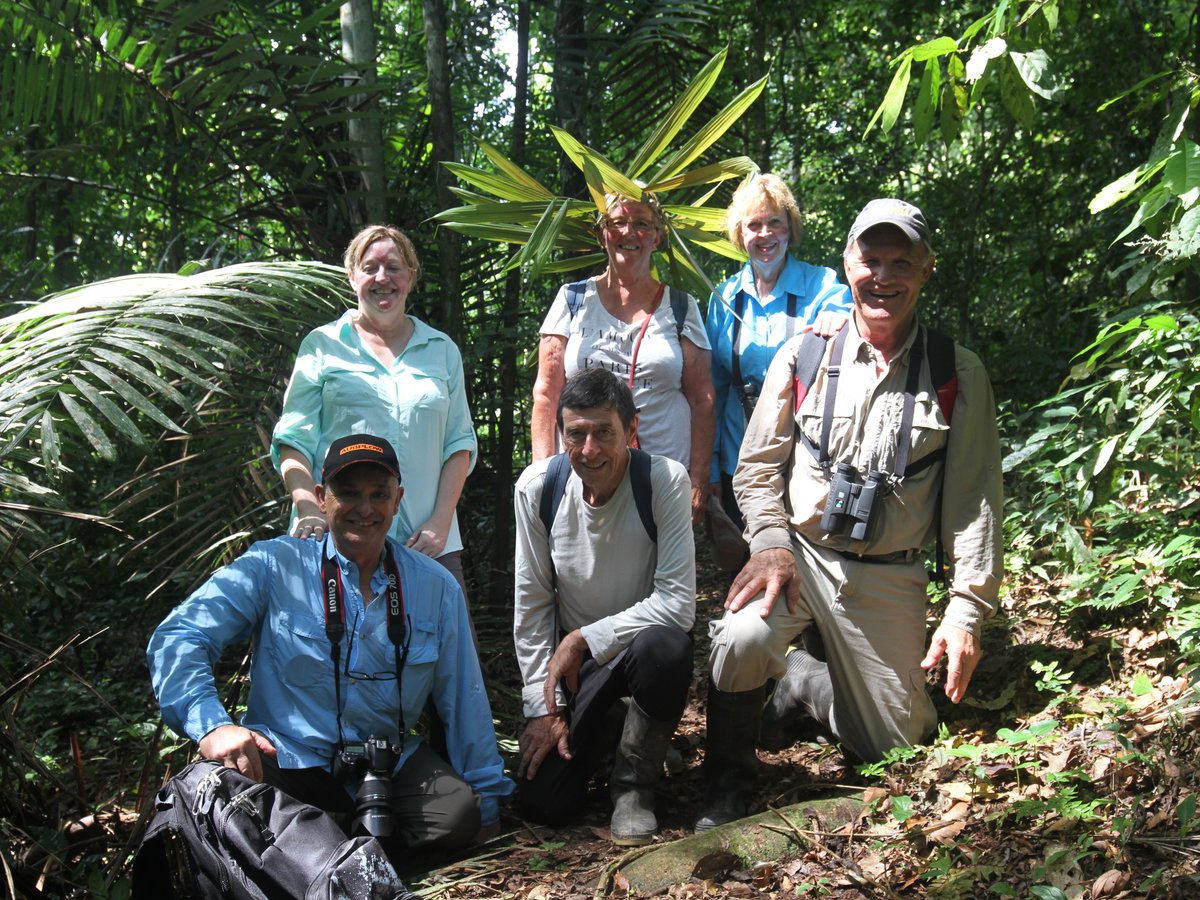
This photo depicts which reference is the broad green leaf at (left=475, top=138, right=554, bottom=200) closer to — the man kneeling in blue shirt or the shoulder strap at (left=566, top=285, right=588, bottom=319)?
the shoulder strap at (left=566, top=285, right=588, bottom=319)

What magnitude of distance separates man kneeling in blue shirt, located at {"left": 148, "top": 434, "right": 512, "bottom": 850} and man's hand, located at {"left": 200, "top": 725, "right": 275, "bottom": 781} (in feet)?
0.65

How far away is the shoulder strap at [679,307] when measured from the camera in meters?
4.16

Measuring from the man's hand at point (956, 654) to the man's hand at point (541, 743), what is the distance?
118 cm

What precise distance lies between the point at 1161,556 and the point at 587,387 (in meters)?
2.21

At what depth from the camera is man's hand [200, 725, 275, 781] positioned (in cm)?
292

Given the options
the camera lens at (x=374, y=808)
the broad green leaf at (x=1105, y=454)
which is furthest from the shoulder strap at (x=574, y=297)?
the broad green leaf at (x=1105, y=454)

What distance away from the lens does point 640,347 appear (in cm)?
411

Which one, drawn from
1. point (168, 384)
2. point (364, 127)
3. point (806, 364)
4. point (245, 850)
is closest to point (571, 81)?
point (364, 127)

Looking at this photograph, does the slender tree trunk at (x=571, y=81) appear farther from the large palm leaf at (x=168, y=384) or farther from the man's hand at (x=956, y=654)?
the man's hand at (x=956, y=654)

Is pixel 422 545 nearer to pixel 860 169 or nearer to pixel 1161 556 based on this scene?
pixel 1161 556

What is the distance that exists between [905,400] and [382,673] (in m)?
1.88

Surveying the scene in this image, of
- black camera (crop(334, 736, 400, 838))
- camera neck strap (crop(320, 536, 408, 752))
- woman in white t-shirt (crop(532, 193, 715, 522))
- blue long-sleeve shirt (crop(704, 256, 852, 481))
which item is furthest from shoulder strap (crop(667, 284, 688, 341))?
black camera (crop(334, 736, 400, 838))

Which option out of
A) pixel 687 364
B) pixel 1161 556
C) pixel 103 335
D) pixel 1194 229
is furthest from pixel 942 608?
pixel 103 335

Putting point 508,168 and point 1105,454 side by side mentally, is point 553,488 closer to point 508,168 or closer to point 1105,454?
point 508,168
